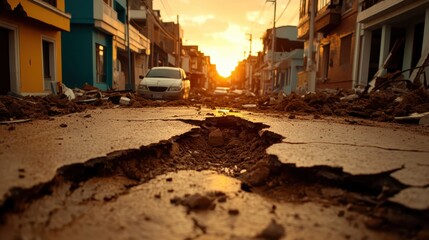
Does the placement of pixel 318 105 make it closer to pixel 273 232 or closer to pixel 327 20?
pixel 273 232

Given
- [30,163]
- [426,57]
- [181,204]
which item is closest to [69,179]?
[30,163]

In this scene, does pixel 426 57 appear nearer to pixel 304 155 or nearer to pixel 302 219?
pixel 304 155

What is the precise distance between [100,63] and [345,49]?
43.1ft

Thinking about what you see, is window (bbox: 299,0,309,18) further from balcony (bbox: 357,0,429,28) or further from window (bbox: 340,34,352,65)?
balcony (bbox: 357,0,429,28)

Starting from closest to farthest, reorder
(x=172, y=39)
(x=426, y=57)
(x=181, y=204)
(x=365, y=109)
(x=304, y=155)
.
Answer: (x=181, y=204) → (x=304, y=155) → (x=365, y=109) → (x=426, y=57) → (x=172, y=39)

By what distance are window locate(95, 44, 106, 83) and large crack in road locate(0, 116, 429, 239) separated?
1634 cm

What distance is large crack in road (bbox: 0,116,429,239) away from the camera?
176cm

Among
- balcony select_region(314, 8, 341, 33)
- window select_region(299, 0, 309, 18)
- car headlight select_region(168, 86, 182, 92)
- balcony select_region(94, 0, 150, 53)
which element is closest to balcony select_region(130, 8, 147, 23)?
balcony select_region(94, 0, 150, 53)

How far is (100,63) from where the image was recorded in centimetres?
1919

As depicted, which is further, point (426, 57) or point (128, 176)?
point (426, 57)

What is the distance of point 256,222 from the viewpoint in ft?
6.20

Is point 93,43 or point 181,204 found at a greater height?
point 93,43

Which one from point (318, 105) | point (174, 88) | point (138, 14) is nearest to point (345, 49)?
point (318, 105)

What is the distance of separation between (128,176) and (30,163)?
736 mm
